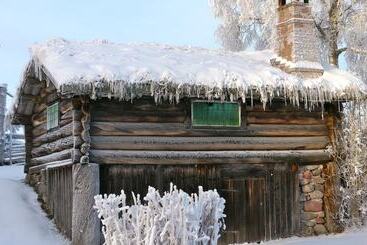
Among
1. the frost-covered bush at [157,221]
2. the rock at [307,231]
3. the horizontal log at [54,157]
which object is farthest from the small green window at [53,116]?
the frost-covered bush at [157,221]

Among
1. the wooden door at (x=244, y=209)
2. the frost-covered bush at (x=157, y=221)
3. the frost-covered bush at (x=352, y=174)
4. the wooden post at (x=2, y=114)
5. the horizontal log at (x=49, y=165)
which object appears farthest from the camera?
the wooden post at (x=2, y=114)

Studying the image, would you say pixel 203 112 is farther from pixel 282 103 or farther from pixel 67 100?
pixel 67 100

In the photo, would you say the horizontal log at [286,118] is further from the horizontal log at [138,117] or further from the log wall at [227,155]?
the horizontal log at [138,117]

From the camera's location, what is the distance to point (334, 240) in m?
11.7

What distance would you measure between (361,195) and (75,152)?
23.1 feet

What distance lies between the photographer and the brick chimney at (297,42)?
13.3m

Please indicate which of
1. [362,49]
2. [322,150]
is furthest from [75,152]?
[362,49]

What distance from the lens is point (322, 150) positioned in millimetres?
13281

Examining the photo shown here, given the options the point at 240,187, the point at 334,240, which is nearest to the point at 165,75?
the point at 240,187

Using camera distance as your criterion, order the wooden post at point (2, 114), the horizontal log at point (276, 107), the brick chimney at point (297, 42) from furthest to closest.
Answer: the wooden post at point (2, 114) → the brick chimney at point (297, 42) → the horizontal log at point (276, 107)

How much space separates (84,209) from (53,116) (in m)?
3.26

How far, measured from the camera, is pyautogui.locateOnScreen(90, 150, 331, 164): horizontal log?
1153 cm

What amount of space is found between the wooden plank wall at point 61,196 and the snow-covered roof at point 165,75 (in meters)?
2.10

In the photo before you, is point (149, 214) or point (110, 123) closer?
point (149, 214)
